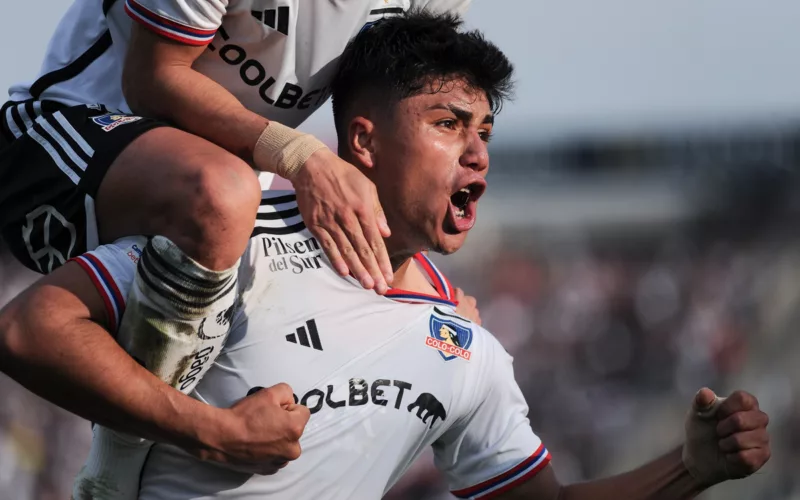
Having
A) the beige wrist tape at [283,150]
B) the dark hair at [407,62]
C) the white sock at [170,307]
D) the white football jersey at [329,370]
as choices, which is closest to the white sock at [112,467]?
the white football jersey at [329,370]

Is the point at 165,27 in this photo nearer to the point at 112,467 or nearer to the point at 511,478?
the point at 112,467

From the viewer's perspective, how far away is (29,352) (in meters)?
2.46

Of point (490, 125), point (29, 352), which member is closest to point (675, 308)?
point (490, 125)

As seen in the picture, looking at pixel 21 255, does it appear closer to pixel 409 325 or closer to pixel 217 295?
pixel 217 295

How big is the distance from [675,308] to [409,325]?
601 cm

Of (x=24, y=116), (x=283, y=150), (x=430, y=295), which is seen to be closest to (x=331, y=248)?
(x=283, y=150)

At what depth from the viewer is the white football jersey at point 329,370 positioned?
116 inches

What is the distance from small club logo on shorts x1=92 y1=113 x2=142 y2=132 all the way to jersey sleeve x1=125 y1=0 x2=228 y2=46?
0.71 feet

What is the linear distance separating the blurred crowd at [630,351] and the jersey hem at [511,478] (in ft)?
12.5

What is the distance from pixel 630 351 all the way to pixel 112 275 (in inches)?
261

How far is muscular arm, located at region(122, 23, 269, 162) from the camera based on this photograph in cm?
275

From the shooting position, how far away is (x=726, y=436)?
3.23 meters

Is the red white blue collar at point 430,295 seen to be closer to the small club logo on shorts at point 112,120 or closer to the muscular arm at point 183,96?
the muscular arm at point 183,96

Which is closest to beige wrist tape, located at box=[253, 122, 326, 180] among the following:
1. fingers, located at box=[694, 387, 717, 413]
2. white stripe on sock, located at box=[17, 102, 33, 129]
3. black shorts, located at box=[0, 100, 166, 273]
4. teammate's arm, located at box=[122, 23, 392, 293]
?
teammate's arm, located at box=[122, 23, 392, 293]
